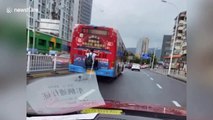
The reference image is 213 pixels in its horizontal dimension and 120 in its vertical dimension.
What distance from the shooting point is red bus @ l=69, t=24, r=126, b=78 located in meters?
1.84

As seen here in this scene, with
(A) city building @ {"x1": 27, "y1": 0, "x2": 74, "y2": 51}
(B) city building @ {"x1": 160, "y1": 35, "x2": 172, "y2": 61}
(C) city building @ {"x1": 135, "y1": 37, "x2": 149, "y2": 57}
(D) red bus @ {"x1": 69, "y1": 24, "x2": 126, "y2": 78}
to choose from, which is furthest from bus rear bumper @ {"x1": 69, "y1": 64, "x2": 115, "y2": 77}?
(B) city building @ {"x1": 160, "y1": 35, "x2": 172, "y2": 61}

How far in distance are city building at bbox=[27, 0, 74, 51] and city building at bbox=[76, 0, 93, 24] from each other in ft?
0.21

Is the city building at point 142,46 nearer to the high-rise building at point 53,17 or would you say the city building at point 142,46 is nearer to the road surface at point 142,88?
the road surface at point 142,88

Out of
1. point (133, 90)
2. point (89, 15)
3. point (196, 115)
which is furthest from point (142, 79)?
point (196, 115)

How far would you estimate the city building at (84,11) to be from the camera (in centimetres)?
166

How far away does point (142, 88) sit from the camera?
Answer: 2160mm

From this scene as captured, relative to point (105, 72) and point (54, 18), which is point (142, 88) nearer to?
point (105, 72)

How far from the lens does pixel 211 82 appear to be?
86 centimetres

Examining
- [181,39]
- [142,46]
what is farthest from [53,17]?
[181,39]

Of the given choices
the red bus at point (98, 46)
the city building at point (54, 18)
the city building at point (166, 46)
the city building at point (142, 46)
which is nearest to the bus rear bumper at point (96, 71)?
the red bus at point (98, 46)

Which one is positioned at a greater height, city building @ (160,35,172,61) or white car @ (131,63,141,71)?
city building @ (160,35,172,61)

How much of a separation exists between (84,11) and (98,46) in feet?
1.17

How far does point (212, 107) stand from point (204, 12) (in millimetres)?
338

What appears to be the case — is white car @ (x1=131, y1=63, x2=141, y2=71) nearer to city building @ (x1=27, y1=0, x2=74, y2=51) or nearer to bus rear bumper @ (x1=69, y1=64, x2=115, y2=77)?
bus rear bumper @ (x1=69, y1=64, x2=115, y2=77)
